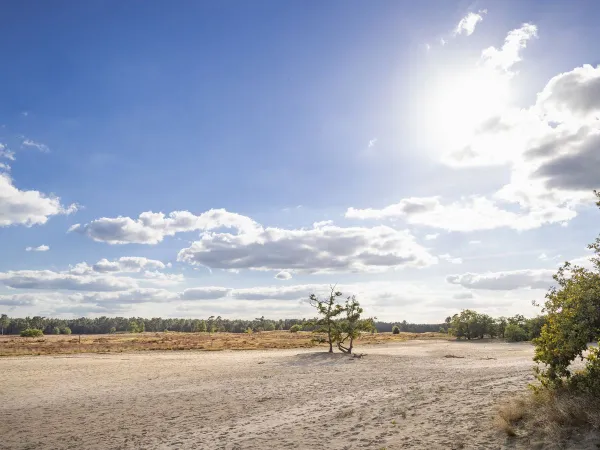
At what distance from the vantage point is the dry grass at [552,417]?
12.1m

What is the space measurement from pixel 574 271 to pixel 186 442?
15.4 meters

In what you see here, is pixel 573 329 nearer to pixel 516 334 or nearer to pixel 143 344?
pixel 143 344

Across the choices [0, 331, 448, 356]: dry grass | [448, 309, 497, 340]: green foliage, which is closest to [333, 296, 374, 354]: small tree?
[0, 331, 448, 356]: dry grass

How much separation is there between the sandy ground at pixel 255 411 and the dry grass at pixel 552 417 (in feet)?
2.25

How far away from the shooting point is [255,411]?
20.6 meters

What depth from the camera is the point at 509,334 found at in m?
89.4

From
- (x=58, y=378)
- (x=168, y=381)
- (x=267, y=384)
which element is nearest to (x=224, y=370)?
(x=168, y=381)

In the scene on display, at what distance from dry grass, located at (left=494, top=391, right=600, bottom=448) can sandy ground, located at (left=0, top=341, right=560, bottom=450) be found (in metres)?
0.69

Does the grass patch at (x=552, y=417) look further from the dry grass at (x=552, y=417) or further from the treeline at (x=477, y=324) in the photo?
the treeline at (x=477, y=324)

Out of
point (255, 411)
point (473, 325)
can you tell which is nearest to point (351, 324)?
point (255, 411)

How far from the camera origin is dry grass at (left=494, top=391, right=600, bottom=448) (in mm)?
12117

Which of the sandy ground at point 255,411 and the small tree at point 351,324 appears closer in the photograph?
the sandy ground at point 255,411

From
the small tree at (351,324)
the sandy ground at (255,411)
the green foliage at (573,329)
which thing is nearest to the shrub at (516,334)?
the small tree at (351,324)

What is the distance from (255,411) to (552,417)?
12.9 metres
